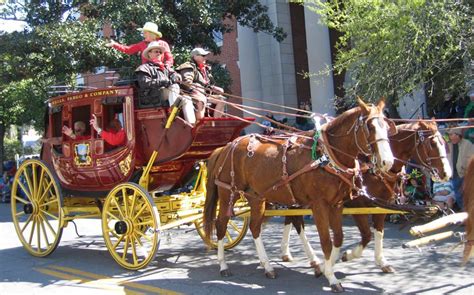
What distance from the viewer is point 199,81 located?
321 inches

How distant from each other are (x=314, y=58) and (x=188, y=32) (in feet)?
14.3

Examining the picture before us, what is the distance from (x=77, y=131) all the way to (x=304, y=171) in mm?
4112

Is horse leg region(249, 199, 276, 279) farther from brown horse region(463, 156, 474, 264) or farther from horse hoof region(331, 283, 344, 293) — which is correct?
brown horse region(463, 156, 474, 264)

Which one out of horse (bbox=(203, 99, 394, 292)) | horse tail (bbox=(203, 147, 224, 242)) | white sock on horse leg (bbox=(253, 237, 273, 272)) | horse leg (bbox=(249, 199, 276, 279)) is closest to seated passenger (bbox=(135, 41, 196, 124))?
horse tail (bbox=(203, 147, 224, 242))

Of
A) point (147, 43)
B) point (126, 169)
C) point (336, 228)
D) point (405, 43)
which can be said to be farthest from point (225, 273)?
point (405, 43)

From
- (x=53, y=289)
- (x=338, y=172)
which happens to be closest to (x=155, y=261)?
(x=53, y=289)

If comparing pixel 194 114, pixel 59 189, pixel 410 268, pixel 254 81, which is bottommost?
pixel 410 268

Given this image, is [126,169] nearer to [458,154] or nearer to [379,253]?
[379,253]

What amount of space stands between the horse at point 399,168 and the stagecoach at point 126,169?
2.16 meters

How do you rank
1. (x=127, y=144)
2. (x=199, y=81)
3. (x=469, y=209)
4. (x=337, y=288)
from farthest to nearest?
(x=199, y=81) → (x=127, y=144) → (x=337, y=288) → (x=469, y=209)

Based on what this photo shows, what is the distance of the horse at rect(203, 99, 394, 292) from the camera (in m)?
5.57

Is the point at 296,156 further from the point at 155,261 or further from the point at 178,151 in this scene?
the point at 155,261

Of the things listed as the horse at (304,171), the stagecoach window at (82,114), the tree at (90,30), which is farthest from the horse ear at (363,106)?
the tree at (90,30)

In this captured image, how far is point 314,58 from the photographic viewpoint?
55.3ft
